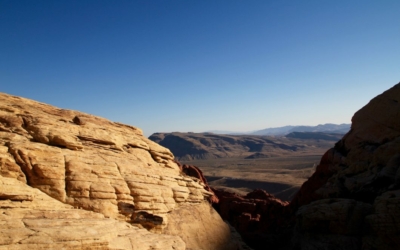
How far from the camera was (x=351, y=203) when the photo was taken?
68.7 ft

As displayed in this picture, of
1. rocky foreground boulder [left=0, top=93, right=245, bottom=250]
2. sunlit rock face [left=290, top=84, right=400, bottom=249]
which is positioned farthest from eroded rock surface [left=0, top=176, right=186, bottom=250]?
sunlit rock face [left=290, top=84, right=400, bottom=249]

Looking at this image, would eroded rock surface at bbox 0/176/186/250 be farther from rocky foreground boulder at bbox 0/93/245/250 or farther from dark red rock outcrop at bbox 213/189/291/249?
dark red rock outcrop at bbox 213/189/291/249

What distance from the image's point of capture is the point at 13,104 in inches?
643

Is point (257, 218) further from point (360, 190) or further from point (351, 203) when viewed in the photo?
point (351, 203)

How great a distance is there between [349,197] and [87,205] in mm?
20619

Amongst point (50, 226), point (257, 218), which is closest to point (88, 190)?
point (50, 226)

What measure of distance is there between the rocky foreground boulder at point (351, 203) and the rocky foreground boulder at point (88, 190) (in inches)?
258

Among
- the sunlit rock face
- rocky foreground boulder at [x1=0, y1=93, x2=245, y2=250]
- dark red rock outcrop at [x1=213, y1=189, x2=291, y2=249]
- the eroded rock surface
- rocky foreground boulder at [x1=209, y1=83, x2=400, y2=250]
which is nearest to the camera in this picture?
the eroded rock surface

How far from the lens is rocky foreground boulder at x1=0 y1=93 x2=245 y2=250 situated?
11133 millimetres

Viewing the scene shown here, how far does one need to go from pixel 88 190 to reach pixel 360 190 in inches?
814

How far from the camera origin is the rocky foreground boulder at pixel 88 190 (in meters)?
11.1

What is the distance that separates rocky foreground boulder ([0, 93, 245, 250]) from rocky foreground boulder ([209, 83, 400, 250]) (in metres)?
6.55

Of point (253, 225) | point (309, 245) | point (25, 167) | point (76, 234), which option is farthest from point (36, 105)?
point (253, 225)

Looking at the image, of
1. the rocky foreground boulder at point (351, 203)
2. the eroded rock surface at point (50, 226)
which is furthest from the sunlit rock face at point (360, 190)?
the eroded rock surface at point (50, 226)
